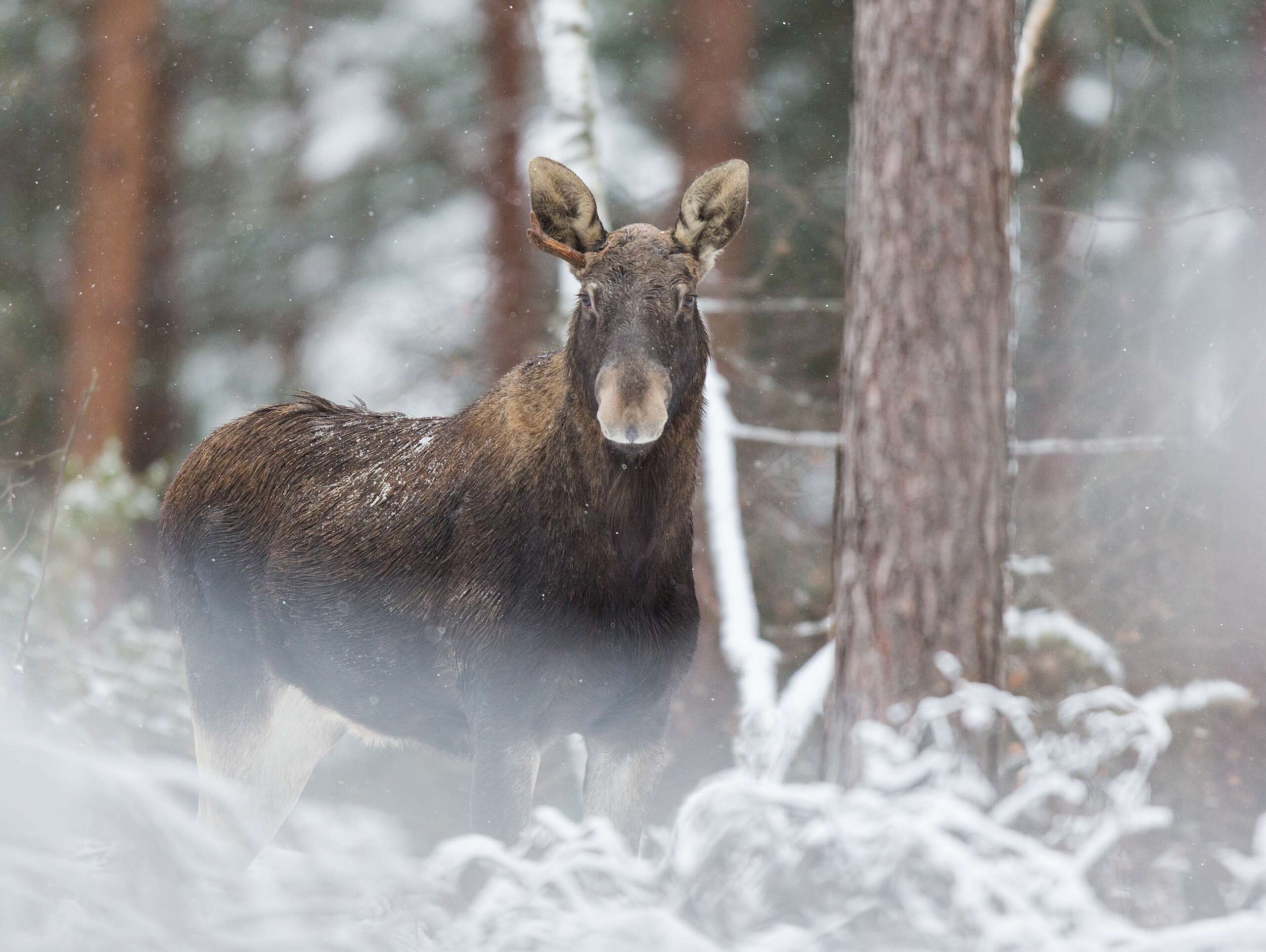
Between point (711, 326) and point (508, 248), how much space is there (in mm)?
1537

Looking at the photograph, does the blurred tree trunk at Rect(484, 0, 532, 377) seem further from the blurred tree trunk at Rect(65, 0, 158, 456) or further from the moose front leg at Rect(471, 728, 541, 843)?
the moose front leg at Rect(471, 728, 541, 843)

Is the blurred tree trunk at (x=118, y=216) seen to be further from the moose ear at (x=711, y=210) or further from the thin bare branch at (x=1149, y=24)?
the thin bare branch at (x=1149, y=24)

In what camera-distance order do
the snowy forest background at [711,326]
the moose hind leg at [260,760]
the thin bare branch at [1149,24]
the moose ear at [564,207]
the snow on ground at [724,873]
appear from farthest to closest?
the snowy forest background at [711,326], the thin bare branch at [1149,24], the moose hind leg at [260,760], the moose ear at [564,207], the snow on ground at [724,873]

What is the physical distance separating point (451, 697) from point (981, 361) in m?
2.31

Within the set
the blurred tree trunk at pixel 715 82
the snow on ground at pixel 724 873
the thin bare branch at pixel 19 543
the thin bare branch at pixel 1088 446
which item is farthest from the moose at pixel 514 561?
the blurred tree trunk at pixel 715 82

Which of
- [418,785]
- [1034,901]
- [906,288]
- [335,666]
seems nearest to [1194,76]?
[906,288]

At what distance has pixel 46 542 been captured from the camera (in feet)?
24.2

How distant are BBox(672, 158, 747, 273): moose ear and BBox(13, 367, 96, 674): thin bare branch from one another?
12.8 feet

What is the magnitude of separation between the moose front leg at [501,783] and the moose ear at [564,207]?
1.75m

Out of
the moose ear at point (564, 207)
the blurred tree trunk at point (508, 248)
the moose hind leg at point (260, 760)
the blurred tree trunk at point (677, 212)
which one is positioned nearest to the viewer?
the moose ear at point (564, 207)

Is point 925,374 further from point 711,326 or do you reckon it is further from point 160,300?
point 160,300

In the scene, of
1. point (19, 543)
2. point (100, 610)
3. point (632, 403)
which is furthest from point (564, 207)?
point (100, 610)

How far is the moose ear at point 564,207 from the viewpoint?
3816 millimetres

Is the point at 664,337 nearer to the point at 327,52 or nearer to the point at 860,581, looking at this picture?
the point at 860,581
